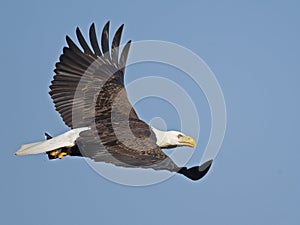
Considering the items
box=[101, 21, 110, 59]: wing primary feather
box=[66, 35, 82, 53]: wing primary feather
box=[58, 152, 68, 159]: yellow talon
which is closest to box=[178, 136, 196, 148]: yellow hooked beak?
box=[101, 21, 110, 59]: wing primary feather

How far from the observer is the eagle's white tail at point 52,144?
12711mm

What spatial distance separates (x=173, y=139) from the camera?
13.9 m

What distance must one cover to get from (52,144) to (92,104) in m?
1.12

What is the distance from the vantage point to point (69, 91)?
1363 cm

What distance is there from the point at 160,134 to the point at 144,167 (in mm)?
2428

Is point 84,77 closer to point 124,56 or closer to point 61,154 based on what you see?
point 124,56

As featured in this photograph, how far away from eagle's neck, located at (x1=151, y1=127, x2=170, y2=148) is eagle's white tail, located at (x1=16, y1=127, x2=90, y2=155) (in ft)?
3.66

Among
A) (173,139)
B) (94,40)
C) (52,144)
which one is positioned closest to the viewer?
(52,144)

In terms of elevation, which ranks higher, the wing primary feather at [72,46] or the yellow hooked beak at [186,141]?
the wing primary feather at [72,46]

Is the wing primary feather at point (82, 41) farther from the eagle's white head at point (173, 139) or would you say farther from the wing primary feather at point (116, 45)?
the eagle's white head at point (173, 139)

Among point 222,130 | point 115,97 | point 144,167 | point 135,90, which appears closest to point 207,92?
point 222,130

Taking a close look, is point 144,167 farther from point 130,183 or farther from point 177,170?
point 130,183

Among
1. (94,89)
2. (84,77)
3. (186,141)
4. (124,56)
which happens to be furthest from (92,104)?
(186,141)

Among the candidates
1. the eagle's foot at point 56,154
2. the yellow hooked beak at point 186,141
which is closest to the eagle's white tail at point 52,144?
the eagle's foot at point 56,154
